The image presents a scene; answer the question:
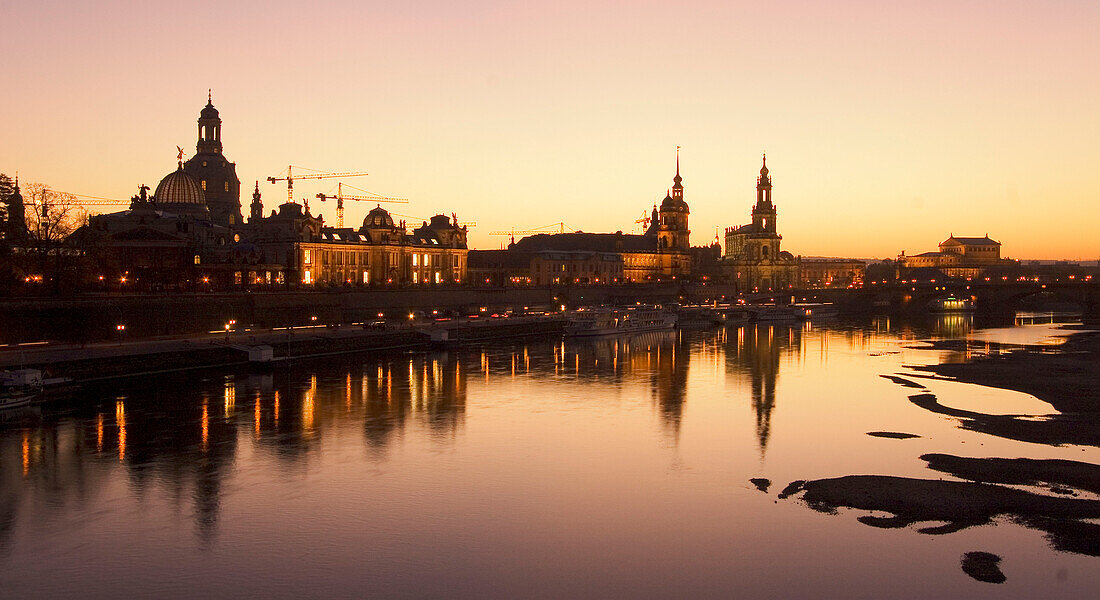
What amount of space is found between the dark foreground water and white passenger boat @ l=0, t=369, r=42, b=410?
5.66 ft

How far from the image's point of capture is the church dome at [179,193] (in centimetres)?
14812

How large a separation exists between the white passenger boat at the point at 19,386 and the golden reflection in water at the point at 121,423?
4592 millimetres

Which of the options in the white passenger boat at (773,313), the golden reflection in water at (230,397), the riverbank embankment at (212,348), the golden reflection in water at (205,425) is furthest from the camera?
the white passenger boat at (773,313)

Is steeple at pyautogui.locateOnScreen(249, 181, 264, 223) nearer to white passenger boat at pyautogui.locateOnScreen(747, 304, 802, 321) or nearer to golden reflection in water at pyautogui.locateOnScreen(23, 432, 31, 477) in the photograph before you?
white passenger boat at pyautogui.locateOnScreen(747, 304, 802, 321)

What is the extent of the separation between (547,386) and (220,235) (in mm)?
79519

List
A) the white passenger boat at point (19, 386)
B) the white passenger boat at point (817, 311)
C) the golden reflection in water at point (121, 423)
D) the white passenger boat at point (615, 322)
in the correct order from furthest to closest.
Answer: the white passenger boat at point (817, 311)
the white passenger boat at point (615, 322)
the white passenger boat at point (19, 386)
the golden reflection in water at point (121, 423)

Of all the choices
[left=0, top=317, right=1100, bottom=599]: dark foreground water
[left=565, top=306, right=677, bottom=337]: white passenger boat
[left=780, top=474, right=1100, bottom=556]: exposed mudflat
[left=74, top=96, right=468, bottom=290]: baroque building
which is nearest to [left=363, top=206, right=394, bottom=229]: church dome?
[left=74, top=96, right=468, bottom=290]: baroque building

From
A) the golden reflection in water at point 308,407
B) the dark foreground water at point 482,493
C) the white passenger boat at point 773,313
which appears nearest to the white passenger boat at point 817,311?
the white passenger boat at point 773,313

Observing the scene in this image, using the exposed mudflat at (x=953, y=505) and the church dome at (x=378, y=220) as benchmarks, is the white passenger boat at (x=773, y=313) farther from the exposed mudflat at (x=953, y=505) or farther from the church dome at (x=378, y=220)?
the exposed mudflat at (x=953, y=505)

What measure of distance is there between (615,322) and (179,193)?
7990cm

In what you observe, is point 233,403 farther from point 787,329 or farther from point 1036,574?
point 787,329

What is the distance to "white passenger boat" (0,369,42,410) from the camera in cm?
4872

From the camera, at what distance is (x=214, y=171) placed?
17425cm

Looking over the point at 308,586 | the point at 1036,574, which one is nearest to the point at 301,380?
the point at 308,586
